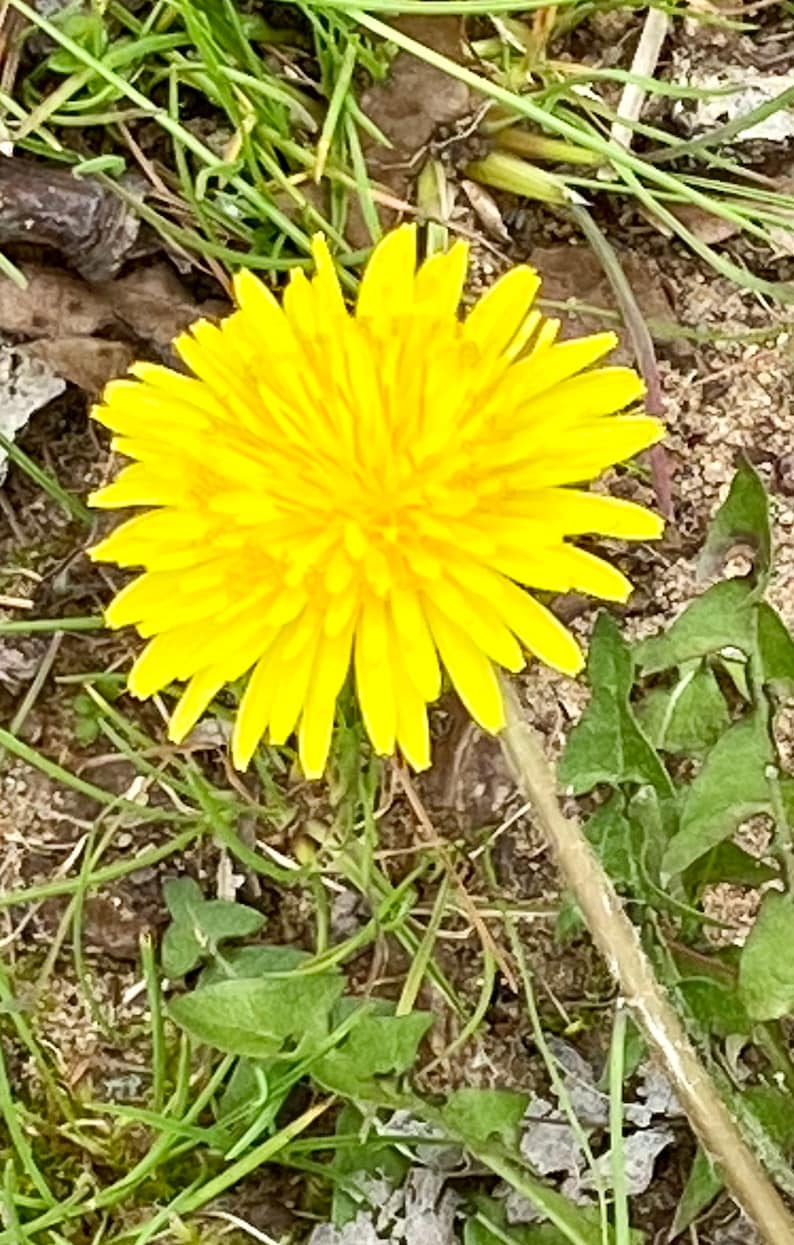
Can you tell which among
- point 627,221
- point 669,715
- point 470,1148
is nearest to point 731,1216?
point 470,1148

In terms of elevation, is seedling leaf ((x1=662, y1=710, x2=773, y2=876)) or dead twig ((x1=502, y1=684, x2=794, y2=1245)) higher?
seedling leaf ((x1=662, y1=710, x2=773, y2=876))

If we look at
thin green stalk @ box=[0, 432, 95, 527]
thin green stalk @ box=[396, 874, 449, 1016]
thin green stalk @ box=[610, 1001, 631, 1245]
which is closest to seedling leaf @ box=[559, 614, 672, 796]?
thin green stalk @ box=[610, 1001, 631, 1245]

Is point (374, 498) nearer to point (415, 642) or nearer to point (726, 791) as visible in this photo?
point (415, 642)

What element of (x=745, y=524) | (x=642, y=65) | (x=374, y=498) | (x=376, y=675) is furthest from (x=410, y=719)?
(x=642, y=65)

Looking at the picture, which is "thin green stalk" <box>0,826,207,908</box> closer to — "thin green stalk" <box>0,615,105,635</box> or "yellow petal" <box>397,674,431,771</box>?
"thin green stalk" <box>0,615,105,635</box>

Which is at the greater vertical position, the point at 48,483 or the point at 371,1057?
the point at 48,483

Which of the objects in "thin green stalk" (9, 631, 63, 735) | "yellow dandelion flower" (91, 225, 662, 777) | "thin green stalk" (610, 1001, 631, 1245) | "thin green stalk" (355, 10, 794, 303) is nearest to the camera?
"yellow dandelion flower" (91, 225, 662, 777)

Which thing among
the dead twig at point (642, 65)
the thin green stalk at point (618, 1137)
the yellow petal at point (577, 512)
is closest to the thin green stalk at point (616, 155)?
the dead twig at point (642, 65)

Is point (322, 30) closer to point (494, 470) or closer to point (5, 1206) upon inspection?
point (494, 470)
